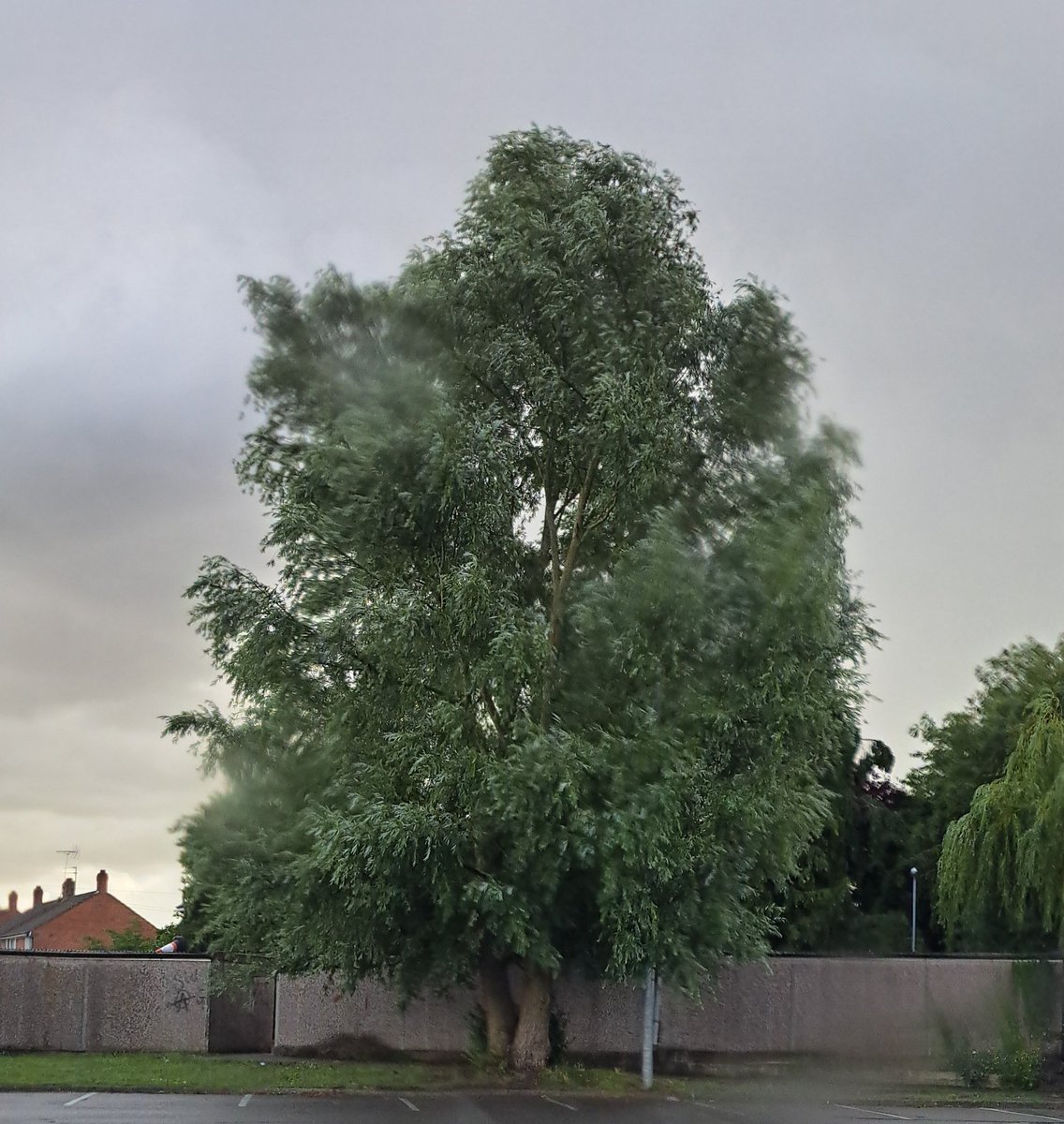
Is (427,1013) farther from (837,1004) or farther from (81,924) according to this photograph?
(81,924)

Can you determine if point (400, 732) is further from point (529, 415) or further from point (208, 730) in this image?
point (529, 415)

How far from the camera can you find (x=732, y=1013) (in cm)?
2497

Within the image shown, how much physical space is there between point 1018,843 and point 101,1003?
1596 cm

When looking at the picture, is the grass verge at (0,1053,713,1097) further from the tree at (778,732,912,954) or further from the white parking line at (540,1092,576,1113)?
the tree at (778,732,912,954)

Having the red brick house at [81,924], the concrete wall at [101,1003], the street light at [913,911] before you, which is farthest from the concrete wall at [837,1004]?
the red brick house at [81,924]

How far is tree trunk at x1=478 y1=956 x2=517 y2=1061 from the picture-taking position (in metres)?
23.0

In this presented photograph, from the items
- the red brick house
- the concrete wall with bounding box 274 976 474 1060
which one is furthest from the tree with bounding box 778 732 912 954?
the red brick house

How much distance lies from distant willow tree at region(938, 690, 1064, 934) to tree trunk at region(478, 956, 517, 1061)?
29.0ft

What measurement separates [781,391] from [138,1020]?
49.0ft

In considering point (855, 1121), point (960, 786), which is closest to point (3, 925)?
point (960, 786)

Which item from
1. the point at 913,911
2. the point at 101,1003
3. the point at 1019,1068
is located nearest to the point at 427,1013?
the point at 101,1003

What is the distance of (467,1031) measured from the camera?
79.2 feet

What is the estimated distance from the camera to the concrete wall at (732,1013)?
24.3 metres

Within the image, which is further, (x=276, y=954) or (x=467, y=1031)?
(x=467, y=1031)
